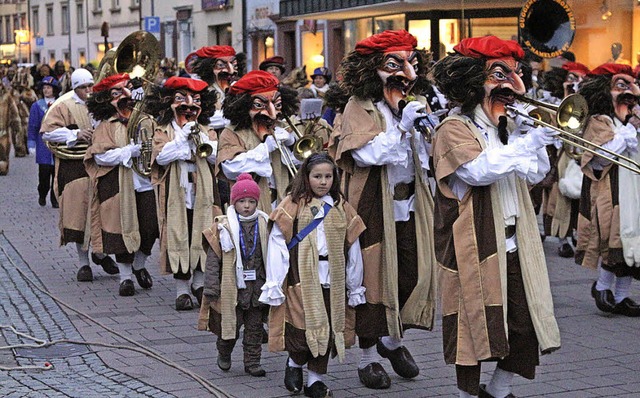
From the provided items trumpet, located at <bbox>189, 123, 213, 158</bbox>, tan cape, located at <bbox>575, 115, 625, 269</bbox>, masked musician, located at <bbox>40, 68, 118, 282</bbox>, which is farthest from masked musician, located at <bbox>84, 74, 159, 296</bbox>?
Answer: tan cape, located at <bbox>575, 115, 625, 269</bbox>

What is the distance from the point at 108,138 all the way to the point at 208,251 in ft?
11.9

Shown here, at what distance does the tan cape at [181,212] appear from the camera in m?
10.3

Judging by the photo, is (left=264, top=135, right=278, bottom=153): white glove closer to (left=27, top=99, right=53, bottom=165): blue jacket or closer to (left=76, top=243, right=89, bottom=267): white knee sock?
(left=76, top=243, right=89, bottom=267): white knee sock

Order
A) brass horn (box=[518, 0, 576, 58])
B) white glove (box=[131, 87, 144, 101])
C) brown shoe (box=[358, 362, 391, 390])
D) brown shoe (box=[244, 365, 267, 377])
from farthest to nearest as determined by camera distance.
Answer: brass horn (box=[518, 0, 576, 58]) < white glove (box=[131, 87, 144, 101]) < brown shoe (box=[244, 365, 267, 377]) < brown shoe (box=[358, 362, 391, 390])

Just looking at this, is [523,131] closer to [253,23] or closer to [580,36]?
[580,36]

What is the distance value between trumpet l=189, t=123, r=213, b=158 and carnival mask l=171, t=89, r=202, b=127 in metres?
0.16

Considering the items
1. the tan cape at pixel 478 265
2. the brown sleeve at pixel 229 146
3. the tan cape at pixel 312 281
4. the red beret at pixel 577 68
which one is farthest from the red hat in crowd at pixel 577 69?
the tan cape at pixel 478 265

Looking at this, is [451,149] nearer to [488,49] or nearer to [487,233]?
[487,233]

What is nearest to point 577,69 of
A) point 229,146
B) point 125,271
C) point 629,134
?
point 629,134

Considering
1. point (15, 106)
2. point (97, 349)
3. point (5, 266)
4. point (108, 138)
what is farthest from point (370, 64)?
point (15, 106)

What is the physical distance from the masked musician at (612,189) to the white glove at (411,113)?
291 centimetres

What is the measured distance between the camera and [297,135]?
9.55 meters

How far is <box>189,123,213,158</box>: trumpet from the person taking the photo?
10.1m

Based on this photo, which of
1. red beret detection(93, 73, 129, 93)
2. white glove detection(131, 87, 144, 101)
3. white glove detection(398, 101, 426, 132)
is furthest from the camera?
white glove detection(131, 87, 144, 101)
